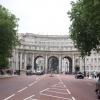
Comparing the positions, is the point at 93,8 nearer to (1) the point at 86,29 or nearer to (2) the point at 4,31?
(1) the point at 86,29

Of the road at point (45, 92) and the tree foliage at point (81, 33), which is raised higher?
the tree foliage at point (81, 33)

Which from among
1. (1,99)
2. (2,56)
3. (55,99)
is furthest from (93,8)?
(2,56)

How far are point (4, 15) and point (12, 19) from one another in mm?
5617

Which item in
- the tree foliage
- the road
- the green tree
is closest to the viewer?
A: the road

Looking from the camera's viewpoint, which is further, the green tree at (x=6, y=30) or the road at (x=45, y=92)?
the green tree at (x=6, y=30)

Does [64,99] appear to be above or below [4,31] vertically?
below

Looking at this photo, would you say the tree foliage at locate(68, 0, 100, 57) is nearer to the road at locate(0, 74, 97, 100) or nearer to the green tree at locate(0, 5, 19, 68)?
the road at locate(0, 74, 97, 100)

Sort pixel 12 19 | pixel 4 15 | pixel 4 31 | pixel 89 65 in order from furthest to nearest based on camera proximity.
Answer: pixel 89 65, pixel 12 19, pixel 4 15, pixel 4 31

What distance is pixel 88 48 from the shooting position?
67125 mm

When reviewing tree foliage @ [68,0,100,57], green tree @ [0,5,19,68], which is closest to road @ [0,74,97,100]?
tree foliage @ [68,0,100,57]

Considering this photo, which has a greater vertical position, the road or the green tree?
the green tree

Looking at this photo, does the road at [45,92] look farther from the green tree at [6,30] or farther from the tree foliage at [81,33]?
the green tree at [6,30]

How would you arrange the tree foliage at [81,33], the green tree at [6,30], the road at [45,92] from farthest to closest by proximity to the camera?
the green tree at [6,30] < the tree foliage at [81,33] < the road at [45,92]

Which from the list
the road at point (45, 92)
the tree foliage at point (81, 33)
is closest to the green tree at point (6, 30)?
the tree foliage at point (81, 33)
